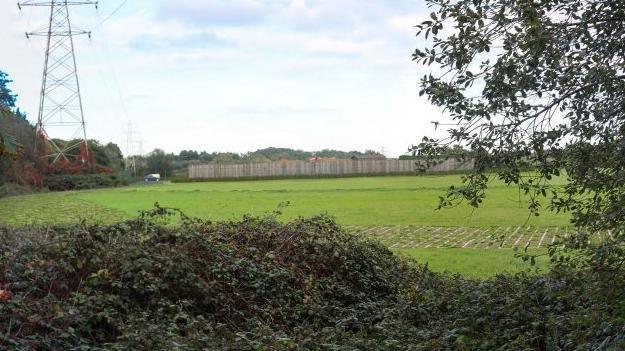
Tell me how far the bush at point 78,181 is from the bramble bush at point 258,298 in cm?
5255

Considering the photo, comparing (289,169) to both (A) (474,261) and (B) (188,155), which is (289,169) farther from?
(A) (474,261)

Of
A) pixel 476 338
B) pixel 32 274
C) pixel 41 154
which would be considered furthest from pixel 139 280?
pixel 41 154

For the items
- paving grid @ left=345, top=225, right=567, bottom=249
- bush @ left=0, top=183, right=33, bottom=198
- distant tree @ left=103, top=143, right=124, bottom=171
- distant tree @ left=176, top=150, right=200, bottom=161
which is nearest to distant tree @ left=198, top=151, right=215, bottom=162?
distant tree @ left=176, top=150, right=200, bottom=161

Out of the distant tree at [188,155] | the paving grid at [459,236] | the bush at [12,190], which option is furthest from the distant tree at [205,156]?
the paving grid at [459,236]

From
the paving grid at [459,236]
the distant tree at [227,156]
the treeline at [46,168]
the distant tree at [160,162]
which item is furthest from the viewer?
the distant tree at [227,156]

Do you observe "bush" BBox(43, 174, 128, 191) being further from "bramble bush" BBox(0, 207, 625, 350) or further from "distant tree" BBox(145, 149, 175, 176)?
"bramble bush" BBox(0, 207, 625, 350)

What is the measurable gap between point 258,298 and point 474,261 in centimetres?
646

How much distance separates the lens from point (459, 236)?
17.5 meters

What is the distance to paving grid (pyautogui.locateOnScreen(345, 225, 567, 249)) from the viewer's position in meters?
15.3

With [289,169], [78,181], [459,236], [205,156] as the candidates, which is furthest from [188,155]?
[459,236]

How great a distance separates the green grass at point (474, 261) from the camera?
11164mm

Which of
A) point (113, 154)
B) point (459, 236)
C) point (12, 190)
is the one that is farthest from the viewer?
point (113, 154)

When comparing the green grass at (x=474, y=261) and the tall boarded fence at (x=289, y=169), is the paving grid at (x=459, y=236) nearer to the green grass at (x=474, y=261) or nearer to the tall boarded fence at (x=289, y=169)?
the green grass at (x=474, y=261)

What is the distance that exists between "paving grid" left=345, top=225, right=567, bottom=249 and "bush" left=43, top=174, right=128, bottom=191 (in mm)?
46535
